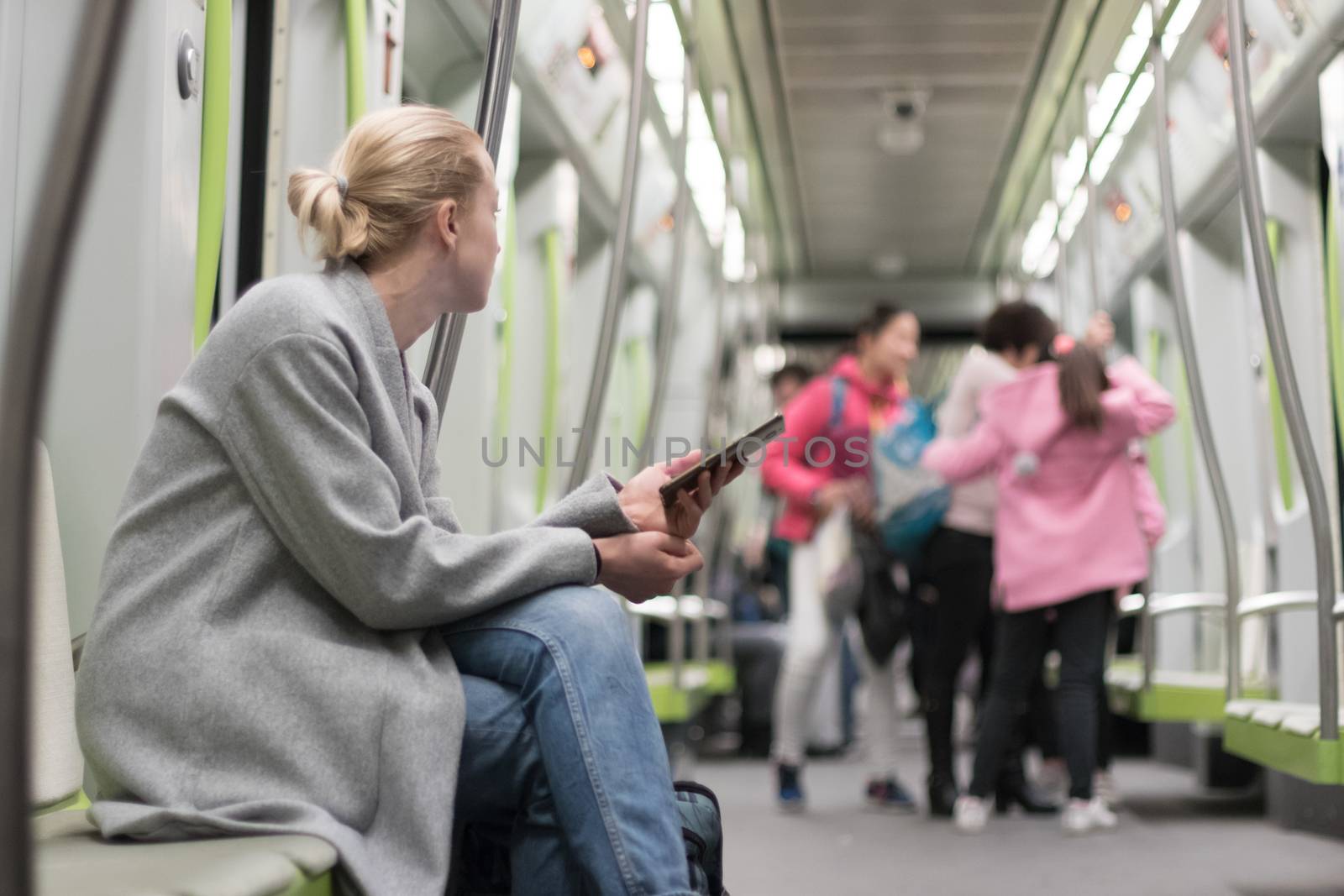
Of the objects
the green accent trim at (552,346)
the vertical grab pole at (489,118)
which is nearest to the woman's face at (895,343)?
the green accent trim at (552,346)

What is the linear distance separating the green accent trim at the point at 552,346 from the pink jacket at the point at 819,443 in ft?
2.48

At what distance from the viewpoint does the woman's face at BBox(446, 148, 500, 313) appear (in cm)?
180

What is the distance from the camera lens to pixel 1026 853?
3.60 meters

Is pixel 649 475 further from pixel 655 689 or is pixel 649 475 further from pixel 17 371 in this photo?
pixel 655 689

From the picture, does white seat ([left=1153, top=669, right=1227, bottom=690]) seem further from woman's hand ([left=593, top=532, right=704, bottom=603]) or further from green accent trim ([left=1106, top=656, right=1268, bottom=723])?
woman's hand ([left=593, top=532, right=704, bottom=603])

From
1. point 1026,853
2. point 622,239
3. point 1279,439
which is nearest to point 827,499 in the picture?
point 1026,853

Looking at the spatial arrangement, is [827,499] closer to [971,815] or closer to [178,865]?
[971,815]

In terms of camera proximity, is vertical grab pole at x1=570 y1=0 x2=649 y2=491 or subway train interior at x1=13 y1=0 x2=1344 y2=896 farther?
vertical grab pole at x1=570 y1=0 x2=649 y2=491

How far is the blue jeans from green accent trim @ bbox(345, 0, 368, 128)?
1.42 metres

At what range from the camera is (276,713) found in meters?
1.49

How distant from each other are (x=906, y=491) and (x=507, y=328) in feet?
4.72

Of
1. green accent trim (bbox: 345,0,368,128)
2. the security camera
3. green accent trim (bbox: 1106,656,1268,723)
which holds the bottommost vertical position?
green accent trim (bbox: 1106,656,1268,723)

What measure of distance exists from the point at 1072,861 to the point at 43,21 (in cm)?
282

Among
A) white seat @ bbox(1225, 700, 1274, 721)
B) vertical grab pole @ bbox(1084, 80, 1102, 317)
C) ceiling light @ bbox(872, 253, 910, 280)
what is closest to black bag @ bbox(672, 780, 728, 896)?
white seat @ bbox(1225, 700, 1274, 721)
